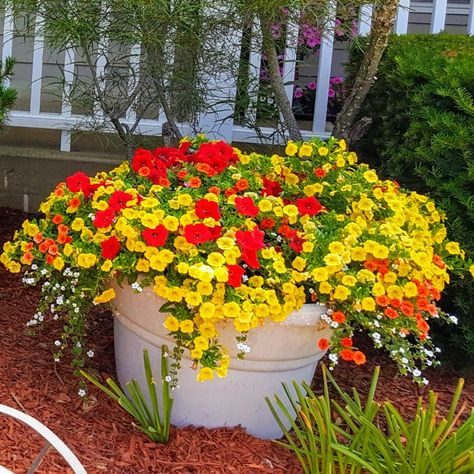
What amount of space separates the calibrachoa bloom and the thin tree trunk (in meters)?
0.72

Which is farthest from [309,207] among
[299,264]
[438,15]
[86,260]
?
[438,15]

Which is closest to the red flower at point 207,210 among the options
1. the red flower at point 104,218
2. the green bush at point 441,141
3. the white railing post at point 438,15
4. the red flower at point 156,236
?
the red flower at point 156,236

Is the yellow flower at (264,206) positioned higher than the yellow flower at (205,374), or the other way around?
the yellow flower at (264,206)

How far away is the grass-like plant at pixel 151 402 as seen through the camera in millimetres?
1855

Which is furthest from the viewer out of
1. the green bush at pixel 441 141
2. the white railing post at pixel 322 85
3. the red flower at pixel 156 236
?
the white railing post at pixel 322 85

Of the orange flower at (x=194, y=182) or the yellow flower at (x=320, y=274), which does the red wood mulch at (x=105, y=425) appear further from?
the orange flower at (x=194, y=182)

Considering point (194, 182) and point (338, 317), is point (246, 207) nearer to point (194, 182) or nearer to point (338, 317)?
point (194, 182)

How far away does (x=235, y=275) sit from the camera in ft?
5.71

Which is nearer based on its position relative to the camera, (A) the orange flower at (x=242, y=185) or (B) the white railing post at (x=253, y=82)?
(A) the orange flower at (x=242, y=185)

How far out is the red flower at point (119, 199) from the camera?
194 centimetres

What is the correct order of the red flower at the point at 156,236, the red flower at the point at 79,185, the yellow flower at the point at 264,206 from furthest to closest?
the red flower at the point at 79,185 < the yellow flower at the point at 264,206 < the red flower at the point at 156,236

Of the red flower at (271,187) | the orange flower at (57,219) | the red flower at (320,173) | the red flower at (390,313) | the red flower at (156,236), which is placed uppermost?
the red flower at (320,173)

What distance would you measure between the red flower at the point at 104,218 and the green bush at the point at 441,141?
120cm

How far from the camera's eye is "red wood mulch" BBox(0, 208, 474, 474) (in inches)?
71.6
